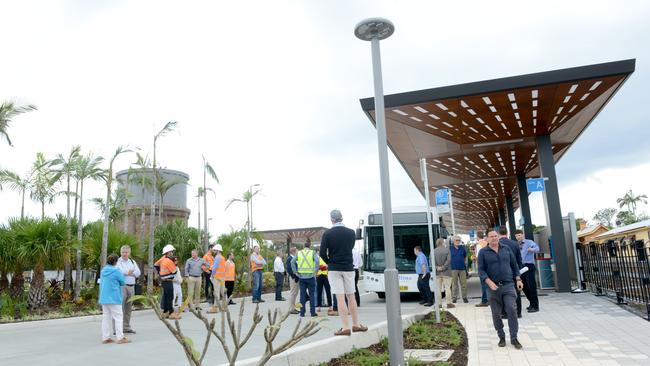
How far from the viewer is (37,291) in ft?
45.2

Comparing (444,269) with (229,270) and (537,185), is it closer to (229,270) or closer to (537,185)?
(537,185)

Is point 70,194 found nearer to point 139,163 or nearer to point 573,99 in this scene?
point 139,163

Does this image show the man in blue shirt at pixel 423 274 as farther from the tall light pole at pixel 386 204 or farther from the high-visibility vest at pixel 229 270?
the tall light pole at pixel 386 204

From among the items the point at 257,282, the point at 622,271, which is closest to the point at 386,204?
the point at 622,271

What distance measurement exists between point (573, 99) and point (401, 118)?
17.3ft

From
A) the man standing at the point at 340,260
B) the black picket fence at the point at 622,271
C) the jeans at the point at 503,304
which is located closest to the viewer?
the jeans at the point at 503,304

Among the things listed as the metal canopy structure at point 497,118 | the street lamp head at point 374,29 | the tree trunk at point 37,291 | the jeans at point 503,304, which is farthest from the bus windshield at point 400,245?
the street lamp head at point 374,29

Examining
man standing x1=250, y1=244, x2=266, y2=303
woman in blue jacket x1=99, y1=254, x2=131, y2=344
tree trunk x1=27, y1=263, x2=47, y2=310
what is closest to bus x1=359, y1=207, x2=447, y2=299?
man standing x1=250, y1=244, x2=266, y2=303

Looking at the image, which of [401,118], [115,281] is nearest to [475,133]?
[401,118]

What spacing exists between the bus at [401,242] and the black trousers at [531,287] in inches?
173

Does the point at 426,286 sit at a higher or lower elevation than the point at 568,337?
higher

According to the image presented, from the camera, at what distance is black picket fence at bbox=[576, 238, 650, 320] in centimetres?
944

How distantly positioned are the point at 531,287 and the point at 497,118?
22.3 feet

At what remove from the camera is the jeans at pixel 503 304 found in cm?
716
